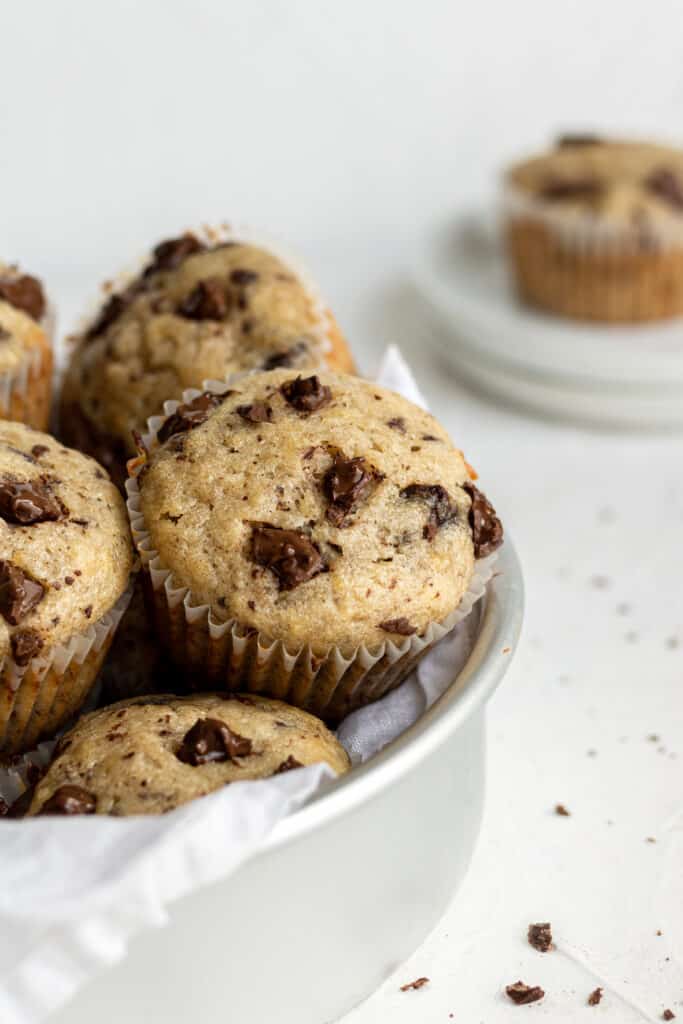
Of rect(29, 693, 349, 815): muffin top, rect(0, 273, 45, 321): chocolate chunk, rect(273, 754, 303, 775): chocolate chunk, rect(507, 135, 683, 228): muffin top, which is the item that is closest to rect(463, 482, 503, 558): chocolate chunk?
rect(29, 693, 349, 815): muffin top

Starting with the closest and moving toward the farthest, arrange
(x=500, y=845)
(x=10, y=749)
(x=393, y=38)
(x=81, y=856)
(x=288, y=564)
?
1. (x=81, y=856)
2. (x=288, y=564)
3. (x=10, y=749)
4. (x=500, y=845)
5. (x=393, y=38)

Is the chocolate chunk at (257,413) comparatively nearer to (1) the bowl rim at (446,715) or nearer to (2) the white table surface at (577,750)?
(1) the bowl rim at (446,715)

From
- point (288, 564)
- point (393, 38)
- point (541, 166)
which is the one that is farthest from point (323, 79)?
point (288, 564)

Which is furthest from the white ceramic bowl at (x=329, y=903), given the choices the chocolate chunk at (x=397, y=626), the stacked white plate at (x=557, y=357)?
the stacked white plate at (x=557, y=357)

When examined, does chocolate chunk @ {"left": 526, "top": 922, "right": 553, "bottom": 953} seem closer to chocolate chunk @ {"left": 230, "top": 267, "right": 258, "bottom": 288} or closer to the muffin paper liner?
the muffin paper liner

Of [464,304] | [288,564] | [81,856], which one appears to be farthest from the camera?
[464,304]

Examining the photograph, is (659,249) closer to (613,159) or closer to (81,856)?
(613,159)
